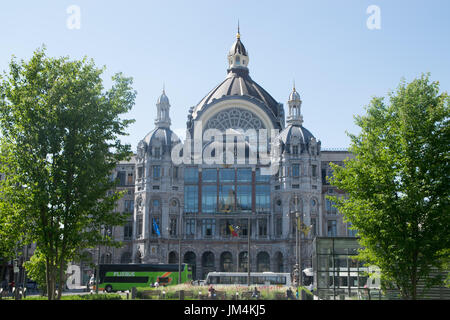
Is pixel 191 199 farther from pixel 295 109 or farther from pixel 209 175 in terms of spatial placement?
pixel 295 109

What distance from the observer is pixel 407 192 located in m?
28.4

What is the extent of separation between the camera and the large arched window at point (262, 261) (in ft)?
299

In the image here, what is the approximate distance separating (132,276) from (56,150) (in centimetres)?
4858

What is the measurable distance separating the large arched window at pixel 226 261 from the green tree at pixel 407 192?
63433 millimetres

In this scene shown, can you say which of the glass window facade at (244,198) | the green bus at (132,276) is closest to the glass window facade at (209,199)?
the glass window facade at (244,198)

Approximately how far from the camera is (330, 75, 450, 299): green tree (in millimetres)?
28266

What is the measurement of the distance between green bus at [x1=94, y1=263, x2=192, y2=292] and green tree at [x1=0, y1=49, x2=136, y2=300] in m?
44.8

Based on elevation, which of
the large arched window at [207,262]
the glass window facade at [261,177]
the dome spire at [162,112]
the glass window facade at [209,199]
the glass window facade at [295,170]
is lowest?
the large arched window at [207,262]

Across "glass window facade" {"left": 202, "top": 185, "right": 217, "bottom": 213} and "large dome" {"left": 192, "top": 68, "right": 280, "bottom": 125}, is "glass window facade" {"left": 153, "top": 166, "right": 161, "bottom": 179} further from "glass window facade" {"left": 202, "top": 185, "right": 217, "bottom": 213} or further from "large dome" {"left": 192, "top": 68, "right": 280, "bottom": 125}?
"large dome" {"left": 192, "top": 68, "right": 280, "bottom": 125}

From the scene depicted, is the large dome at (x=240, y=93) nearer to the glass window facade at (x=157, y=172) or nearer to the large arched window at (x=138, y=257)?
the glass window facade at (x=157, y=172)

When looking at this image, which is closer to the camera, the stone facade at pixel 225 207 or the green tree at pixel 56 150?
the green tree at pixel 56 150

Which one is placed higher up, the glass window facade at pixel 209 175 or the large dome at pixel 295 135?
the large dome at pixel 295 135
